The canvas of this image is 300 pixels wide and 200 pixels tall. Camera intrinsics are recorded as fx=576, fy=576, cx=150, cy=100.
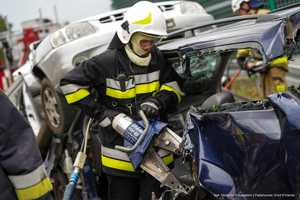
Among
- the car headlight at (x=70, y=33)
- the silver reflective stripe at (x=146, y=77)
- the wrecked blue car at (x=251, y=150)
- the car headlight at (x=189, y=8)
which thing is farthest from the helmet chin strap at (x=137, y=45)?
the car headlight at (x=189, y=8)

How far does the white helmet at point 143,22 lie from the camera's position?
155 inches

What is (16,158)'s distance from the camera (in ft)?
8.58

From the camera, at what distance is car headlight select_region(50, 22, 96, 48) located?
5559mm

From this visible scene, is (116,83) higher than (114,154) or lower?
higher

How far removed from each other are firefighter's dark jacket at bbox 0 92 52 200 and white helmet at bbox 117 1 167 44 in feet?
4.78

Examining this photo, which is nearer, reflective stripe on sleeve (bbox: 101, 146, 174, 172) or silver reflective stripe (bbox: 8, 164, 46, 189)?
silver reflective stripe (bbox: 8, 164, 46, 189)

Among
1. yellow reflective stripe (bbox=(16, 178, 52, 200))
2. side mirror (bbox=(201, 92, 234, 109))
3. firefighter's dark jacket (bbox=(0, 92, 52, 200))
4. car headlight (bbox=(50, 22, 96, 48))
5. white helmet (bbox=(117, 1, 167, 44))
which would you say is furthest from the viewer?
car headlight (bbox=(50, 22, 96, 48))

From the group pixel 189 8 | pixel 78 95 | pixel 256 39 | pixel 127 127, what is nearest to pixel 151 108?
pixel 127 127

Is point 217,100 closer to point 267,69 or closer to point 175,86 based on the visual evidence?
point 175,86

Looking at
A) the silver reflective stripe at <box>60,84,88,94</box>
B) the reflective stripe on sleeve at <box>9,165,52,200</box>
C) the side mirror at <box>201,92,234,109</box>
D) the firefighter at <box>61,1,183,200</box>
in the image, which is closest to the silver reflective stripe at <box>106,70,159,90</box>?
the firefighter at <box>61,1,183,200</box>

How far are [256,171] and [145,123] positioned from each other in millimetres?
1190

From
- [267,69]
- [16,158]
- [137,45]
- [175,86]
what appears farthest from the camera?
[267,69]

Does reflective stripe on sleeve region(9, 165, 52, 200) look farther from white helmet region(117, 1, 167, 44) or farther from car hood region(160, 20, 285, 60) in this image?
white helmet region(117, 1, 167, 44)

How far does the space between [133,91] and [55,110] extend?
5.68ft
